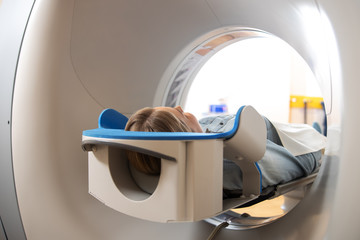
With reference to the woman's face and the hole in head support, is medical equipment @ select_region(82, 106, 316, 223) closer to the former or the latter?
the hole in head support

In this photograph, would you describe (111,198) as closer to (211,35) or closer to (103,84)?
(103,84)

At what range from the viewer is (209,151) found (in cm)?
62

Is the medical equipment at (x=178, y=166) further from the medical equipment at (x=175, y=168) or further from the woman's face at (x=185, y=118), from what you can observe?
the woman's face at (x=185, y=118)

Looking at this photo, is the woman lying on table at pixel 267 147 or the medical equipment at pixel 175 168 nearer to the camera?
the medical equipment at pixel 175 168

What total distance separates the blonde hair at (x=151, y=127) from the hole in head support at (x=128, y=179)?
3 centimetres

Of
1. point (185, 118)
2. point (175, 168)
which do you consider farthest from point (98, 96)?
point (175, 168)

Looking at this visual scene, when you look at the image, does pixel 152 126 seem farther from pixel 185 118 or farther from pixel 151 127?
pixel 185 118

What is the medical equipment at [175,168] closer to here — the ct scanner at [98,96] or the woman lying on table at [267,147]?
the woman lying on table at [267,147]

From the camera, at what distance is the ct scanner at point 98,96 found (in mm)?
649

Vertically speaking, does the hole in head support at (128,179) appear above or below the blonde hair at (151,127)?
below

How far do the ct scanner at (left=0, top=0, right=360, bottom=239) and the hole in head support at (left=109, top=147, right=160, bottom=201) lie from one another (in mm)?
224

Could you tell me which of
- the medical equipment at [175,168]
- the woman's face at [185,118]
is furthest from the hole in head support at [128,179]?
the woman's face at [185,118]

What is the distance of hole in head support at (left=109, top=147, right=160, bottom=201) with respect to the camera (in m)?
0.72

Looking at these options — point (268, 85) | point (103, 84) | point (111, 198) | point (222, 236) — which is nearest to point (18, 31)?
point (103, 84)
